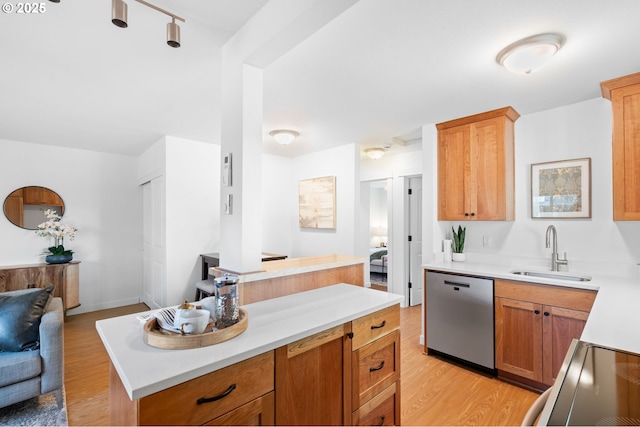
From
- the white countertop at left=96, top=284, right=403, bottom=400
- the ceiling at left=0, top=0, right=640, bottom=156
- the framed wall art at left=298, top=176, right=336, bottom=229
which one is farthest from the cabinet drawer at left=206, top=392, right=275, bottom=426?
the framed wall art at left=298, top=176, right=336, bottom=229

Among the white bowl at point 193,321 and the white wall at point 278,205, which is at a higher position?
the white wall at point 278,205

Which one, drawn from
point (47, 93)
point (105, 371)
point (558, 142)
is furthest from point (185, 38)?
point (558, 142)

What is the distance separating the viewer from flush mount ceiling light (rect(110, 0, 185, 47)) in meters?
1.30

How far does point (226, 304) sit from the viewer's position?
1.33 meters

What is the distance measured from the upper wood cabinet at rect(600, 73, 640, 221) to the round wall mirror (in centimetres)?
627

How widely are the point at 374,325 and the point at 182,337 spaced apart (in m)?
0.98

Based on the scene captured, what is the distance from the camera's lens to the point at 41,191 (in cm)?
431

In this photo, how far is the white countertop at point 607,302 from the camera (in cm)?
115

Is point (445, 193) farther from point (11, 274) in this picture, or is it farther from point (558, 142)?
point (11, 274)

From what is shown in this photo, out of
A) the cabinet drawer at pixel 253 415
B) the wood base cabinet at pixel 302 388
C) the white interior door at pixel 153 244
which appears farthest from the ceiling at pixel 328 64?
the cabinet drawer at pixel 253 415

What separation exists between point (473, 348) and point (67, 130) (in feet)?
16.3

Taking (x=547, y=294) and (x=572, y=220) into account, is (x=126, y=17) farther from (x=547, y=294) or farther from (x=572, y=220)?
(x=572, y=220)

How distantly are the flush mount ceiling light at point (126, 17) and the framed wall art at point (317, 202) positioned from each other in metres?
3.12

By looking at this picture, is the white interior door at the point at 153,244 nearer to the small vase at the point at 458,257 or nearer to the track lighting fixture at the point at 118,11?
the track lighting fixture at the point at 118,11
